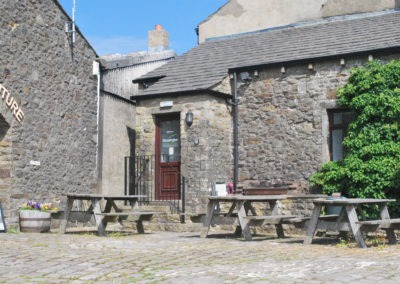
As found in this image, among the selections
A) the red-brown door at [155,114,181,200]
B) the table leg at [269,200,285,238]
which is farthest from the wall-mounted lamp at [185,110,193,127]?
the table leg at [269,200,285,238]

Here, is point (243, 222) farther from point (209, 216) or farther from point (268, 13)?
point (268, 13)

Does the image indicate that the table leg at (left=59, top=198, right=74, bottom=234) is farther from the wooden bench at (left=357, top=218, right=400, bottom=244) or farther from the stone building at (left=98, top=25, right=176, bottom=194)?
the wooden bench at (left=357, top=218, right=400, bottom=244)

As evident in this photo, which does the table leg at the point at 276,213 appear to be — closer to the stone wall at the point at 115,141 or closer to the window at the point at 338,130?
the window at the point at 338,130

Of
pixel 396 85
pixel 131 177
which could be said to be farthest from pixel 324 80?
pixel 131 177

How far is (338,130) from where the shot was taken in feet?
40.4

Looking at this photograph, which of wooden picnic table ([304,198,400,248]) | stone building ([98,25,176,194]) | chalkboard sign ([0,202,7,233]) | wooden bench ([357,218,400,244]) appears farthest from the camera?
stone building ([98,25,176,194])

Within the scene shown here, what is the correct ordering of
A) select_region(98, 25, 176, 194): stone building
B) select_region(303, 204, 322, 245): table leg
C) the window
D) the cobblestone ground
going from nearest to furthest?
the cobblestone ground
select_region(303, 204, 322, 245): table leg
the window
select_region(98, 25, 176, 194): stone building

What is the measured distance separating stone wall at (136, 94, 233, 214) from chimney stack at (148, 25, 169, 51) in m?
8.29

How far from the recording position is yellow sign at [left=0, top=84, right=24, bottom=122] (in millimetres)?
11398

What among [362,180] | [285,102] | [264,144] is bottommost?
[362,180]

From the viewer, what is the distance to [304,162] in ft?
40.7

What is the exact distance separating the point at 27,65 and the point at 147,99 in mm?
2828

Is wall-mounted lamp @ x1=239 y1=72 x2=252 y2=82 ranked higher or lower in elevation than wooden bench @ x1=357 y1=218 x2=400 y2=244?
higher

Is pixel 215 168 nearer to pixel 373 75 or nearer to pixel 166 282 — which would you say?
pixel 373 75
